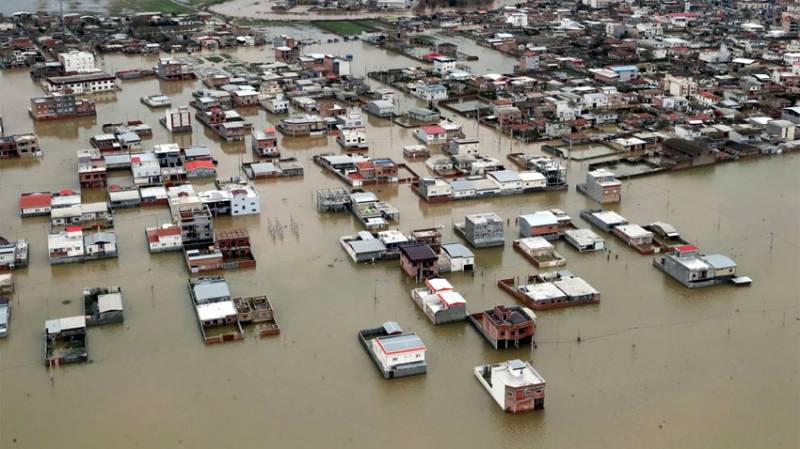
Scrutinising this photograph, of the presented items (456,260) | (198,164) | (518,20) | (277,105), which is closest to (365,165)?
(198,164)

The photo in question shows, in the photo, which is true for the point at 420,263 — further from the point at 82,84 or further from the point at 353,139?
the point at 82,84

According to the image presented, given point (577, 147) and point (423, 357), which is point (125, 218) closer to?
point (423, 357)

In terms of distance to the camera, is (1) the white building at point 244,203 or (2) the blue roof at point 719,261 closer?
(2) the blue roof at point 719,261

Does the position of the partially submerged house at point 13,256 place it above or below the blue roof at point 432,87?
below

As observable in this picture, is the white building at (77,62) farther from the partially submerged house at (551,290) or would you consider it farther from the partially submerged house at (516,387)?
the partially submerged house at (516,387)

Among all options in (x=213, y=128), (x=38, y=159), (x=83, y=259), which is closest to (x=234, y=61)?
(x=213, y=128)

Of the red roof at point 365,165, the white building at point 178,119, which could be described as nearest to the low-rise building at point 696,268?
the red roof at point 365,165

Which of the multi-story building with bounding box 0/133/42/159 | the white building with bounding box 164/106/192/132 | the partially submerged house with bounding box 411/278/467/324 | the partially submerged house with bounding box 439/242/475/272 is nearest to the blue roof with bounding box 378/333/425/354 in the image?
the partially submerged house with bounding box 411/278/467/324
